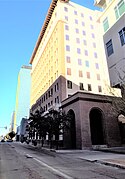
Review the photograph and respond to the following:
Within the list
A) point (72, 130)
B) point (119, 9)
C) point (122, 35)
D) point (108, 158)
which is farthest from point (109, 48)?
point (72, 130)

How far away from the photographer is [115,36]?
19.8 meters

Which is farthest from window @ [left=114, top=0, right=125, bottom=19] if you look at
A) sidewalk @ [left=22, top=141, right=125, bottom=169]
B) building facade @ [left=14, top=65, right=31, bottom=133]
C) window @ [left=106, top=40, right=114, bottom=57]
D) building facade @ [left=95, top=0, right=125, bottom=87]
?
building facade @ [left=14, top=65, right=31, bottom=133]

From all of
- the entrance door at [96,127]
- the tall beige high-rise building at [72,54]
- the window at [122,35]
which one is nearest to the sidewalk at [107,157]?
the entrance door at [96,127]

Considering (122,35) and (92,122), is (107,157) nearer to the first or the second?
(122,35)

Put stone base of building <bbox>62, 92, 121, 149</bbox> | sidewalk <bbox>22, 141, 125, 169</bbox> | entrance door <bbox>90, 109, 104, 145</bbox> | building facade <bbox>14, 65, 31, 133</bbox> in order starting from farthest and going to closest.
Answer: building facade <bbox>14, 65, 31, 133</bbox>
entrance door <bbox>90, 109, 104, 145</bbox>
stone base of building <bbox>62, 92, 121, 149</bbox>
sidewalk <bbox>22, 141, 125, 169</bbox>

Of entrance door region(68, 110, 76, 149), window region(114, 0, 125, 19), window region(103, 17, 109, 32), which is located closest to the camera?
window region(114, 0, 125, 19)

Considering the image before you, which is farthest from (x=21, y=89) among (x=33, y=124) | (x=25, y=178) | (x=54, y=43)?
(x=25, y=178)

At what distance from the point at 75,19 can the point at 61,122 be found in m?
36.3

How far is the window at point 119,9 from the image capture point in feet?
61.1

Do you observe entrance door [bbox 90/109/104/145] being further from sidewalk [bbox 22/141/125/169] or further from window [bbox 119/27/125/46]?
window [bbox 119/27/125/46]

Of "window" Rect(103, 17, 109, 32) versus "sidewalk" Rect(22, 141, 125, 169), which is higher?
"window" Rect(103, 17, 109, 32)

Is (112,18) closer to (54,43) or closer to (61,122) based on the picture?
(61,122)

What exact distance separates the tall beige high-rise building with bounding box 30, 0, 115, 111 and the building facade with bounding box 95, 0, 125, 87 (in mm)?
18468

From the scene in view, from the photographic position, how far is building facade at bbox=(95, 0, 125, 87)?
18.5 meters
